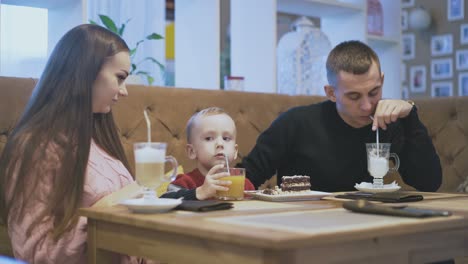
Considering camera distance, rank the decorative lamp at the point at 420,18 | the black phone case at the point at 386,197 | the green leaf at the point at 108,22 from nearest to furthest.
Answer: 1. the black phone case at the point at 386,197
2. the green leaf at the point at 108,22
3. the decorative lamp at the point at 420,18

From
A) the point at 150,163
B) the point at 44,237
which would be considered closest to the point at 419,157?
the point at 150,163

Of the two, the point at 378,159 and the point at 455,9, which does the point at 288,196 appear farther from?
the point at 455,9

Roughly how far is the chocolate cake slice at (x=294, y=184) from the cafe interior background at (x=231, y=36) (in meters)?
1.51

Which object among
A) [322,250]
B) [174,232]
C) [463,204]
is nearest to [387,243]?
[322,250]

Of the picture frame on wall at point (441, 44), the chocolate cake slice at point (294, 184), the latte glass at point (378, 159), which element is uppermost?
the picture frame on wall at point (441, 44)

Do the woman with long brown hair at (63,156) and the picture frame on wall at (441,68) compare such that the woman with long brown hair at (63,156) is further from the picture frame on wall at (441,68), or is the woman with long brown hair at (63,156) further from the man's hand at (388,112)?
the picture frame on wall at (441,68)

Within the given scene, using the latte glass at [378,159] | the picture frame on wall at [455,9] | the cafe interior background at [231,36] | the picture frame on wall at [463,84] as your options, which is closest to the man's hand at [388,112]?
the latte glass at [378,159]

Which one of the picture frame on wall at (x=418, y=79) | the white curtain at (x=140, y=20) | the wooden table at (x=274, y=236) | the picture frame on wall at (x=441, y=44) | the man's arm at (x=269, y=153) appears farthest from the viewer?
the picture frame on wall at (x=418, y=79)

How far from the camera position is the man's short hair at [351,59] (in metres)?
2.58

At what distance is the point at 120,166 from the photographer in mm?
2143

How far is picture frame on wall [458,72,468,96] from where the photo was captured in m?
8.25

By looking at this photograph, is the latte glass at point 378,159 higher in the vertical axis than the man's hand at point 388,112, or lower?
lower

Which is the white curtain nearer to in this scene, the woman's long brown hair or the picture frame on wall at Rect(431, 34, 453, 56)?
the woman's long brown hair

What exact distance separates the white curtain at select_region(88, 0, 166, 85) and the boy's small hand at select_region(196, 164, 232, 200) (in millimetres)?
1852
